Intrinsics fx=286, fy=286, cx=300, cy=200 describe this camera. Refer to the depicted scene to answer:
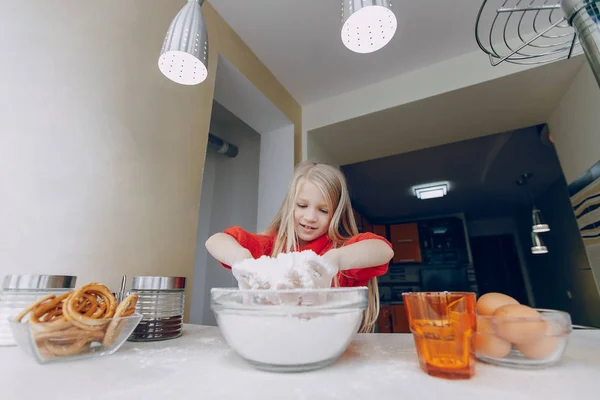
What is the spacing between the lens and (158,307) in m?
0.55

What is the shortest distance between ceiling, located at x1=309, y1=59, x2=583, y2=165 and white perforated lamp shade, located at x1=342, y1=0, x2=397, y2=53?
39.5 inches

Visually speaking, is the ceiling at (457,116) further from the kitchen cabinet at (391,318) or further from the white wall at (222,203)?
the kitchen cabinet at (391,318)

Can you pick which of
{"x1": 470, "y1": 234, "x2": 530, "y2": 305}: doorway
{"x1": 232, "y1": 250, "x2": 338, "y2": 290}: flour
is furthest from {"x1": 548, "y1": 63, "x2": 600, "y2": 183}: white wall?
{"x1": 470, "y1": 234, "x2": 530, "y2": 305}: doorway

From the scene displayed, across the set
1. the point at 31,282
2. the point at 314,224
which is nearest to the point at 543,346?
the point at 314,224

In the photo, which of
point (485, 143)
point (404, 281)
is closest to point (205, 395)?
point (485, 143)

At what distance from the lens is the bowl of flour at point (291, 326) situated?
0.32m

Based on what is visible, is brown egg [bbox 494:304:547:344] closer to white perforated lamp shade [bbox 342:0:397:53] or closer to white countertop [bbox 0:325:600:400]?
white countertop [bbox 0:325:600:400]

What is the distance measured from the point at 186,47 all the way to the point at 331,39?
902mm

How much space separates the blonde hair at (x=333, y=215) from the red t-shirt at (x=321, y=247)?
0.09 ft

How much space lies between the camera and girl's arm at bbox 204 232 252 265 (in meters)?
0.66

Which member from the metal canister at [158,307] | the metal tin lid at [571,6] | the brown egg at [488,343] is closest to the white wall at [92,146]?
the metal canister at [158,307]

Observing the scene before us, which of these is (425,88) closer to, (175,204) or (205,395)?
(175,204)

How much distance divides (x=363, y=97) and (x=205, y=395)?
160 cm

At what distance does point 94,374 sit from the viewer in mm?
325
